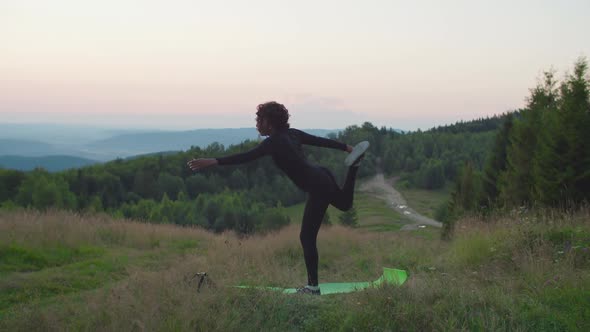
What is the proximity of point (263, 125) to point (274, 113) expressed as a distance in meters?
0.19

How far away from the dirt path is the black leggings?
199 ft

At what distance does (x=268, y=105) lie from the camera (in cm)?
532

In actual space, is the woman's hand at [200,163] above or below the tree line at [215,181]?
above

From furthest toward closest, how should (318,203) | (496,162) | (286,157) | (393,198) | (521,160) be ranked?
1. (393,198)
2. (496,162)
3. (521,160)
4. (318,203)
5. (286,157)

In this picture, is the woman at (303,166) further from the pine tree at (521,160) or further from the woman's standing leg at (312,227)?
the pine tree at (521,160)

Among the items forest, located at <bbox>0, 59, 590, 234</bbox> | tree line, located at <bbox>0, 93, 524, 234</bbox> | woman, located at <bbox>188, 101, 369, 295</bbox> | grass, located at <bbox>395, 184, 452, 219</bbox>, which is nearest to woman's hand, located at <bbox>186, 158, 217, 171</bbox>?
woman, located at <bbox>188, 101, 369, 295</bbox>

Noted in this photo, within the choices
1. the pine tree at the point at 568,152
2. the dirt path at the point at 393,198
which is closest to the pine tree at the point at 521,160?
the pine tree at the point at 568,152

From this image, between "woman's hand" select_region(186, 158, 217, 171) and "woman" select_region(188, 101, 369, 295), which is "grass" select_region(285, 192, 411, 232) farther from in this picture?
"woman's hand" select_region(186, 158, 217, 171)

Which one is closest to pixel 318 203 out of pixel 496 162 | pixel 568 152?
pixel 568 152

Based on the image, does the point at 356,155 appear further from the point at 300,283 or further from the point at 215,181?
the point at 215,181

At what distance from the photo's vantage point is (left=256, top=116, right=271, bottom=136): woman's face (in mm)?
5297

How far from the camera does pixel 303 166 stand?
5152 millimetres

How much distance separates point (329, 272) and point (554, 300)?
415 centimetres

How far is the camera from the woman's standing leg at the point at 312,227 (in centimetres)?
525
